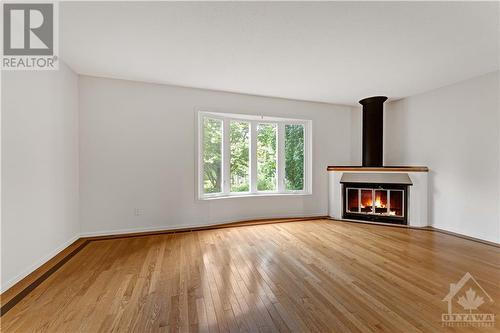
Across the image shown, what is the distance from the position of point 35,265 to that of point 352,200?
4988 millimetres

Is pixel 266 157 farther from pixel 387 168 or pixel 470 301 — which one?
pixel 470 301

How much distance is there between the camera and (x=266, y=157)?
4.87 metres

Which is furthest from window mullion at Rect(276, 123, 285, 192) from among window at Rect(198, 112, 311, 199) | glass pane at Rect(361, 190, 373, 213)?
glass pane at Rect(361, 190, 373, 213)

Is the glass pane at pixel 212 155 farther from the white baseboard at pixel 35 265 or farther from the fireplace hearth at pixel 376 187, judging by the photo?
the fireplace hearth at pixel 376 187

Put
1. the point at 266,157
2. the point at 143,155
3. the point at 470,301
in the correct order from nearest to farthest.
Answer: the point at 470,301, the point at 143,155, the point at 266,157

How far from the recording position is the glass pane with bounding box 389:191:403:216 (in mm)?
4279

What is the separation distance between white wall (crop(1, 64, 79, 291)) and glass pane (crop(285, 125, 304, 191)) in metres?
3.80

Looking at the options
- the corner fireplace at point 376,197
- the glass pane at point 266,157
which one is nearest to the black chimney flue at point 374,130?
the corner fireplace at point 376,197

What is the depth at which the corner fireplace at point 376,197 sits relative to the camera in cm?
425

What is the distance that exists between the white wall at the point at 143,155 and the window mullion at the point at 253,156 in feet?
1.28

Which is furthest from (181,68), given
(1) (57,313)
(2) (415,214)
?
(2) (415,214)

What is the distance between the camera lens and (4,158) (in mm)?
2018

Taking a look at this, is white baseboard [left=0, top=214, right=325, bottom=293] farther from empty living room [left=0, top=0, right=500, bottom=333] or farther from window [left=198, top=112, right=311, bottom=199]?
window [left=198, top=112, right=311, bottom=199]

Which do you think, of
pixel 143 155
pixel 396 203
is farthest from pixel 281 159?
pixel 143 155
